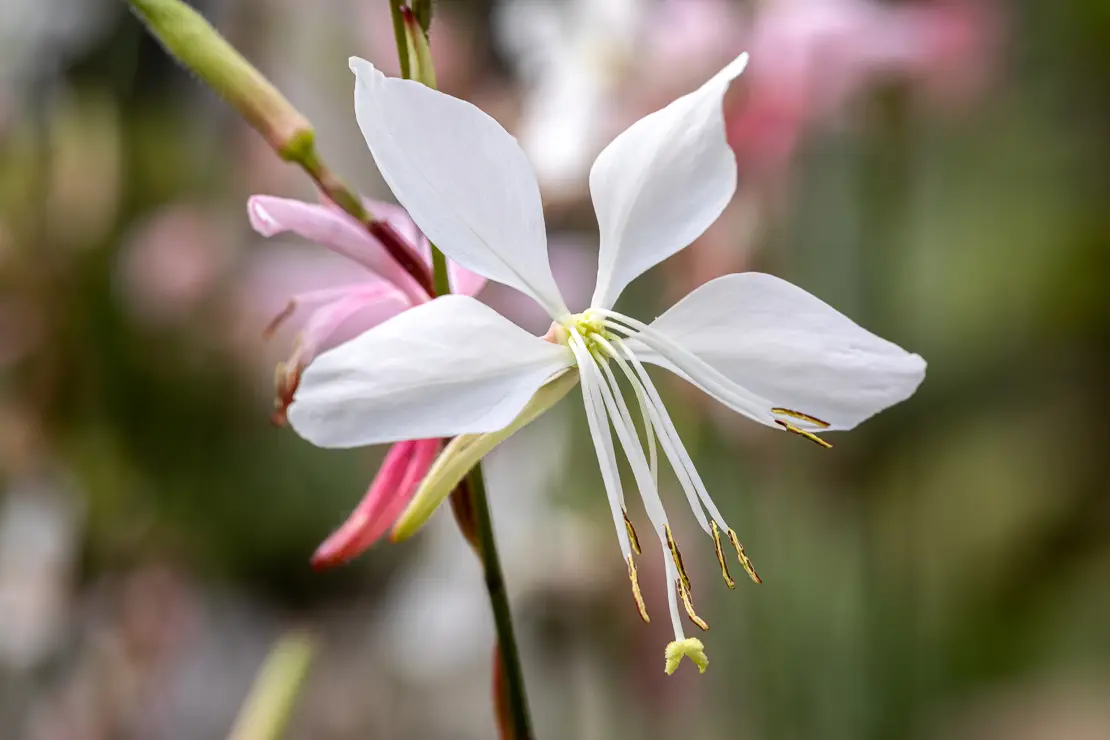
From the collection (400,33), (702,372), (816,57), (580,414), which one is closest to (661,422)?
(702,372)

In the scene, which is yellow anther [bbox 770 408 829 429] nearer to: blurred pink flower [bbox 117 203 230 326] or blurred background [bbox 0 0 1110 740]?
blurred background [bbox 0 0 1110 740]

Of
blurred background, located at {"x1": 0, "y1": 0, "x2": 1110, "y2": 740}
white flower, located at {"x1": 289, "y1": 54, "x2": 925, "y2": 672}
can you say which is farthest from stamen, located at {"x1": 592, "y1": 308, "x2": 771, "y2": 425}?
blurred background, located at {"x1": 0, "y1": 0, "x2": 1110, "y2": 740}

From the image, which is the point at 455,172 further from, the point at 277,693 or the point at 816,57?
the point at 816,57

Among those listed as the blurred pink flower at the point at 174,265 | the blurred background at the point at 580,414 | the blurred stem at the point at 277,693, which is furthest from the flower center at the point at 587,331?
the blurred pink flower at the point at 174,265

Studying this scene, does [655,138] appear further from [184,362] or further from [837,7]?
[184,362]

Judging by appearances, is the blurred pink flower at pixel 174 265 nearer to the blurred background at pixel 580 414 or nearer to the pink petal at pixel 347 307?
the blurred background at pixel 580 414

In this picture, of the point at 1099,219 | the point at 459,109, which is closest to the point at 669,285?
the point at 459,109
